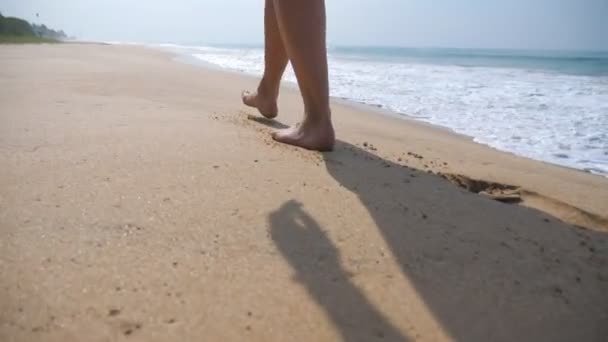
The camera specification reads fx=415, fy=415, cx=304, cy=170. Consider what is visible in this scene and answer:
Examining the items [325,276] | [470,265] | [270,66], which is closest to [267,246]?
[325,276]

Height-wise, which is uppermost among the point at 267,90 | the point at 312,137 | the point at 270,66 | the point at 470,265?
the point at 270,66

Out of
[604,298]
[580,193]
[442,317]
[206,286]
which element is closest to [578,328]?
[604,298]

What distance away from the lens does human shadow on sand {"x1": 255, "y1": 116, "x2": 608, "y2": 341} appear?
0.75 m

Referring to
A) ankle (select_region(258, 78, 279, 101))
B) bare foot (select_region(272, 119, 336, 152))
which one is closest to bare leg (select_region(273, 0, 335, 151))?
bare foot (select_region(272, 119, 336, 152))

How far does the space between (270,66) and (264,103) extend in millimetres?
214

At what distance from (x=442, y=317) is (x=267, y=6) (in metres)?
1.72

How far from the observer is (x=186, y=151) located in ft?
4.75

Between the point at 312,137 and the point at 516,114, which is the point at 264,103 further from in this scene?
the point at 516,114

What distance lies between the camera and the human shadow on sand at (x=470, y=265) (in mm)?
751

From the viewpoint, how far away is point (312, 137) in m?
1.68

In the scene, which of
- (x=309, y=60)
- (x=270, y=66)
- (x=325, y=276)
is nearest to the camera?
(x=325, y=276)

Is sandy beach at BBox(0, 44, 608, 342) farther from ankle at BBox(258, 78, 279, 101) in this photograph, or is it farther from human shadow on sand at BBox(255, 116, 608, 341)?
ankle at BBox(258, 78, 279, 101)

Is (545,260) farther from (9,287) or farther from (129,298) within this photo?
(9,287)

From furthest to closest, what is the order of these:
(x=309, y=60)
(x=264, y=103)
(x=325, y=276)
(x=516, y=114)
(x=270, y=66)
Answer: (x=516, y=114), (x=264, y=103), (x=270, y=66), (x=309, y=60), (x=325, y=276)
